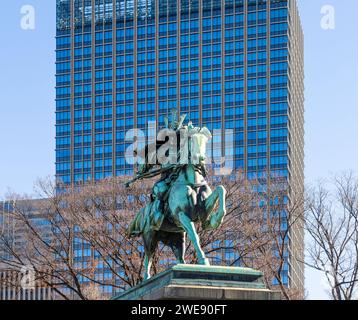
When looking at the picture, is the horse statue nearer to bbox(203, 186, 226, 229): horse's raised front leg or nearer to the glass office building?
bbox(203, 186, 226, 229): horse's raised front leg

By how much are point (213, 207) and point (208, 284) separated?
2.17m

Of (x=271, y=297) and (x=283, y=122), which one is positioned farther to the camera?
(x=283, y=122)

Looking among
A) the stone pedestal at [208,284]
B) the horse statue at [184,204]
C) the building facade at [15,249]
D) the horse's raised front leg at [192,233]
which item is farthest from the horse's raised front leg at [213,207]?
the building facade at [15,249]

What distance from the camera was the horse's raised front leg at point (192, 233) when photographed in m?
27.6

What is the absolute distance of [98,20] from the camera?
174 m

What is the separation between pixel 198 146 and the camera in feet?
94.5

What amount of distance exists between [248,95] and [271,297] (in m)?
135

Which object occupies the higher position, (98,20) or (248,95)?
(98,20)

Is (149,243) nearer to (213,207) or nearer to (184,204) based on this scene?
(184,204)

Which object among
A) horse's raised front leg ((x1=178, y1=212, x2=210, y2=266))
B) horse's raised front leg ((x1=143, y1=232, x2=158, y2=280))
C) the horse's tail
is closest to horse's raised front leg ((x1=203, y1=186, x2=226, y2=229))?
horse's raised front leg ((x1=178, y1=212, x2=210, y2=266))

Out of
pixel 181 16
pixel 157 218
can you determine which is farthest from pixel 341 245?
pixel 181 16

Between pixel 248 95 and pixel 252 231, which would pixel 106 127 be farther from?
pixel 252 231

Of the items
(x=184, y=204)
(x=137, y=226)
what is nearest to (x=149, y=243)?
(x=137, y=226)

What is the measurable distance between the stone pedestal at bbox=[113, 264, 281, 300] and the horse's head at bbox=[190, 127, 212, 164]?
10.1 ft
